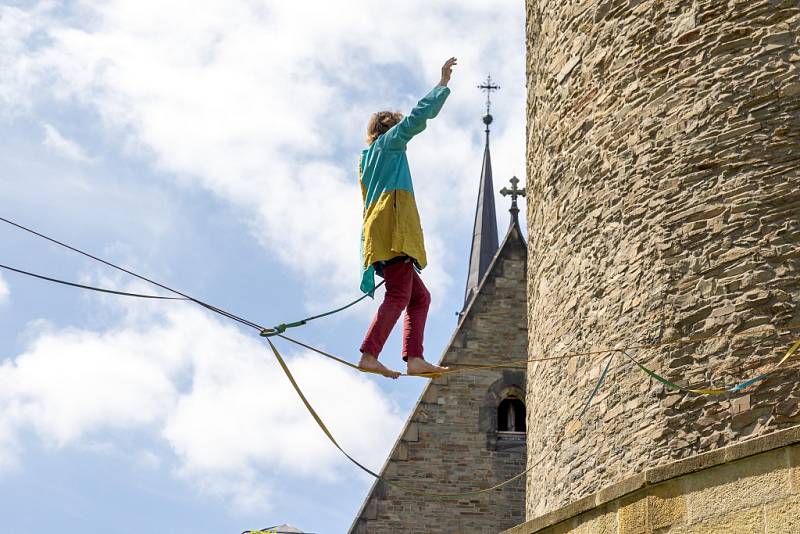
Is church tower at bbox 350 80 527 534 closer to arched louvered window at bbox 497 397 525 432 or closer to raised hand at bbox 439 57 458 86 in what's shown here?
arched louvered window at bbox 497 397 525 432

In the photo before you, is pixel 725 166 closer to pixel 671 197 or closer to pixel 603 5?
pixel 671 197

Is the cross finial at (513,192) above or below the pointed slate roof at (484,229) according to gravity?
below

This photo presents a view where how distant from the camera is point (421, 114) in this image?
28.9 feet

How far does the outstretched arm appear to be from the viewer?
28.8 feet

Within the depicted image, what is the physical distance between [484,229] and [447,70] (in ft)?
88.8

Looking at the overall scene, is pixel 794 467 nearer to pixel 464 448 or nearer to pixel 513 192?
pixel 464 448

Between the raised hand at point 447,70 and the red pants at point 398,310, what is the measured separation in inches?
40.8

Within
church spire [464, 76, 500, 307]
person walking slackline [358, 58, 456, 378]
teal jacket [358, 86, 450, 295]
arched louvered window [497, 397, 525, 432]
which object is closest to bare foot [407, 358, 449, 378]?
person walking slackline [358, 58, 456, 378]

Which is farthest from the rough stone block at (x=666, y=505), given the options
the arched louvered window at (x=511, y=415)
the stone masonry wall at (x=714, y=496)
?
the arched louvered window at (x=511, y=415)

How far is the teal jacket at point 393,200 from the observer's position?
8.81 m

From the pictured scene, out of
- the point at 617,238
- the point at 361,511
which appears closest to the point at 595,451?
the point at 617,238

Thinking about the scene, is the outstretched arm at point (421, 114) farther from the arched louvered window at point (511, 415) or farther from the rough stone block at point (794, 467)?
the arched louvered window at point (511, 415)

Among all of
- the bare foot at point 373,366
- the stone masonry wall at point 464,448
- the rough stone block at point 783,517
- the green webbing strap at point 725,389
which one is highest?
the stone masonry wall at point 464,448

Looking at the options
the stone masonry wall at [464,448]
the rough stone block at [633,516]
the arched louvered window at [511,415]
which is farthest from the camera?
the arched louvered window at [511,415]
